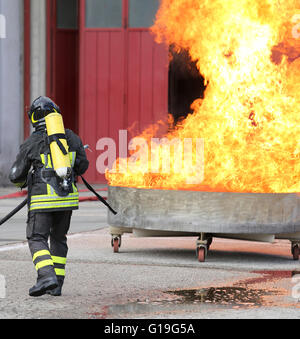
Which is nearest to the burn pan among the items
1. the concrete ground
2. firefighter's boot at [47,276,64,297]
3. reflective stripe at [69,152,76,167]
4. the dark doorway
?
the concrete ground

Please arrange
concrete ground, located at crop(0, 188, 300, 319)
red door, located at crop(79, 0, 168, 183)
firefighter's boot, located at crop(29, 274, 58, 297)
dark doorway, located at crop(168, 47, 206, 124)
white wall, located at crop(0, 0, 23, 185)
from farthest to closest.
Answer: dark doorway, located at crop(168, 47, 206, 124) → red door, located at crop(79, 0, 168, 183) → white wall, located at crop(0, 0, 23, 185) → firefighter's boot, located at crop(29, 274, 58, 297) → concrete ground, located at crop(0, 188, 300, 319)

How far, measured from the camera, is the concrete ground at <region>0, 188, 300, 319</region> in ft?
21.6

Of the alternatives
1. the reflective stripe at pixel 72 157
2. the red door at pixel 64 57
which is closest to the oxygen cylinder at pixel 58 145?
the reflective stripe at pixel 72 157

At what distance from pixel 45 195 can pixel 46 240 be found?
1.28 ft

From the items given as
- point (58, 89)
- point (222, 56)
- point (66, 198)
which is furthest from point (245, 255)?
point (58, 89)

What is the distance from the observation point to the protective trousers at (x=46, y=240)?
7.02 meters

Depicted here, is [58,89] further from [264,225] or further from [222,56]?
[264,225]

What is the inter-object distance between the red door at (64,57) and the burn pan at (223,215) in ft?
44.8

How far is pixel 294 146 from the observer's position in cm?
998

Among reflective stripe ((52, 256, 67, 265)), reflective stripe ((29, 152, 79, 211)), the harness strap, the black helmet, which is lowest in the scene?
reflective stripe ((52, 256, 67, 265))

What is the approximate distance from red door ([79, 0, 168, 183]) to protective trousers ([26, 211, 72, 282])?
1472cm

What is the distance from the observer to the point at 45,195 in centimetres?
711

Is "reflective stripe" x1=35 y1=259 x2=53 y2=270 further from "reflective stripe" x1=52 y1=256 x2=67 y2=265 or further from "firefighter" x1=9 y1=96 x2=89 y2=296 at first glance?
"reflective stripe" x1=52 y1=256 x2=67 y2=265

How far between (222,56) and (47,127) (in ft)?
12.8
